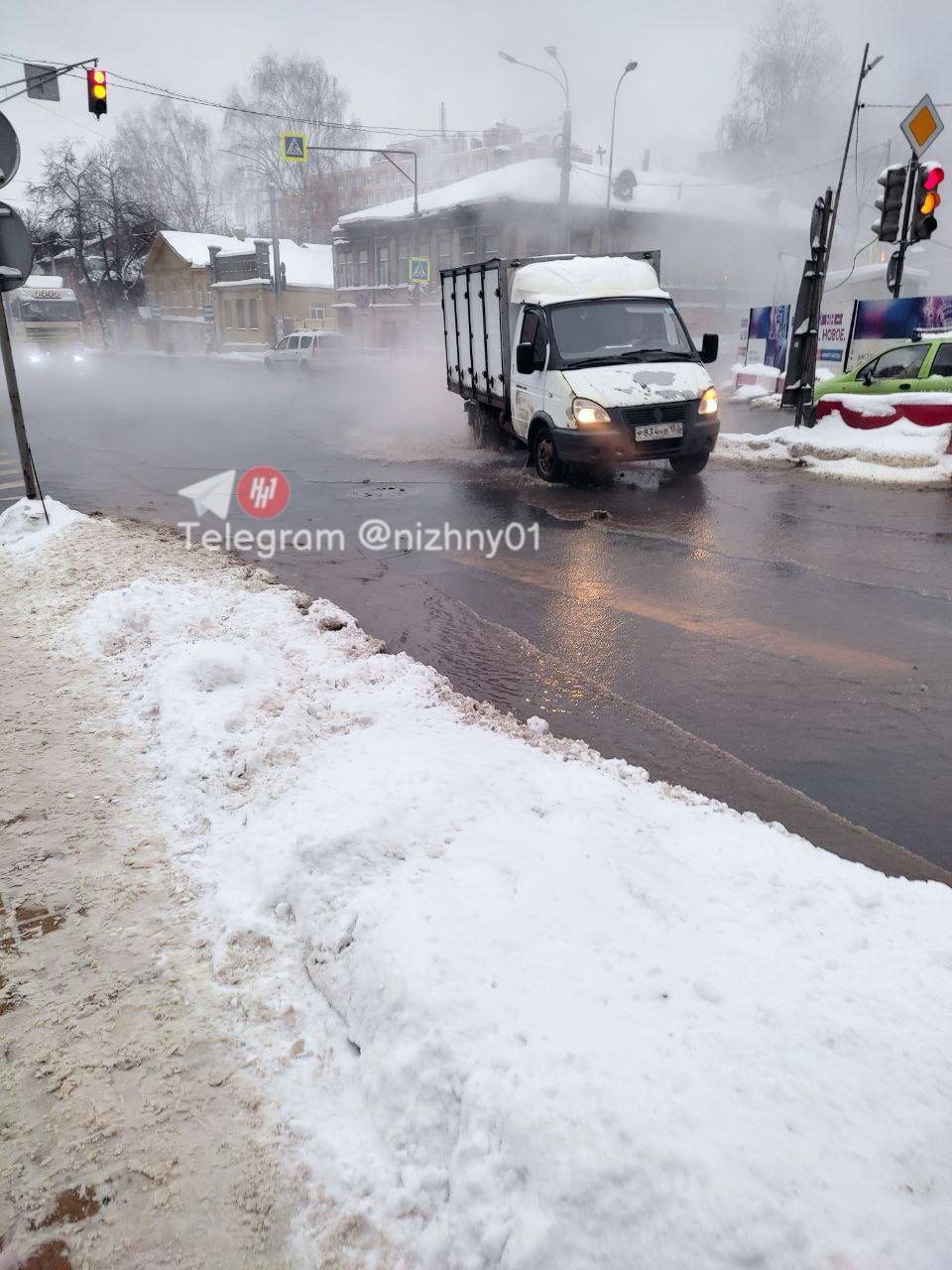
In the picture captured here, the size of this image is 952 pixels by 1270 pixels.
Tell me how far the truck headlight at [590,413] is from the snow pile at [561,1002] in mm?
6214

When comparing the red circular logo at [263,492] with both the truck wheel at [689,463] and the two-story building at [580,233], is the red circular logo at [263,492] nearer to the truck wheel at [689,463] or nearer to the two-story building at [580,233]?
the truck wheel at [689,463]

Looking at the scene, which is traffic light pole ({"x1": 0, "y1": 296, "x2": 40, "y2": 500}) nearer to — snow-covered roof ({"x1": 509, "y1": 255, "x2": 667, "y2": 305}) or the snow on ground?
the snow on ground

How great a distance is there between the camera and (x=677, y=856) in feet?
9.09

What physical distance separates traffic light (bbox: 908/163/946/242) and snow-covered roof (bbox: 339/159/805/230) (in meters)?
31.3

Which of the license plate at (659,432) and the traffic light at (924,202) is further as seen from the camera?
the traffic light at (924,202)

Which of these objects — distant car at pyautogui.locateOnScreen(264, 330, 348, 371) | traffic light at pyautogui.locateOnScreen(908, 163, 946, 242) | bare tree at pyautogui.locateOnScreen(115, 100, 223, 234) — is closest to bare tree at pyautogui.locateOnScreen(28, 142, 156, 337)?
bare tree at pyautogui.locateOnScreen(115, 100, 223, 234)

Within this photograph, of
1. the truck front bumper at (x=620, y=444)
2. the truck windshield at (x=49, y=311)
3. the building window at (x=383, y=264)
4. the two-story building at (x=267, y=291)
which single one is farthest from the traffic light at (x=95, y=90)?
the two-story building at (x=267, y=291)

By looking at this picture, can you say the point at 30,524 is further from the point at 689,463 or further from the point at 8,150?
the point at 689,463

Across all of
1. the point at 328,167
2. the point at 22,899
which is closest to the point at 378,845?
the point at 22,899

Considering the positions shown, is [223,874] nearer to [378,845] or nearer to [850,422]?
[378,845]

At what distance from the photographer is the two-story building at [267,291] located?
179ft

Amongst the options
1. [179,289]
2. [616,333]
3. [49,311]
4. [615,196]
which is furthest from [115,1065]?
[179,289]

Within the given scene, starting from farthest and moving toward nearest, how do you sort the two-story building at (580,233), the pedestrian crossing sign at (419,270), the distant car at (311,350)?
the two-story building at (580,233) < the pedestrian crossing sign at (419,270) < the distant car at (311,350)

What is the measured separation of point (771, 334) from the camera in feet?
70.8
